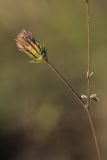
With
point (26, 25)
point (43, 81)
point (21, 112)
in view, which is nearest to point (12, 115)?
point (21, 112)

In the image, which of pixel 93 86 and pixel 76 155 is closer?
pixel 76 155

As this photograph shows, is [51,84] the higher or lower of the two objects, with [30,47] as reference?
higher

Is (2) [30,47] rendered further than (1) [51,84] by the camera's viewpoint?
No

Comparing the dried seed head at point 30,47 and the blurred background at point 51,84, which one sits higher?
the blurred background at point 51,84

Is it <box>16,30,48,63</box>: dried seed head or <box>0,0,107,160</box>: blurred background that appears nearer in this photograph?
<box>16,30,48,63</box>: dried seed head

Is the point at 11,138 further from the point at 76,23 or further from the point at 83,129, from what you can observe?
the point at 76,23
